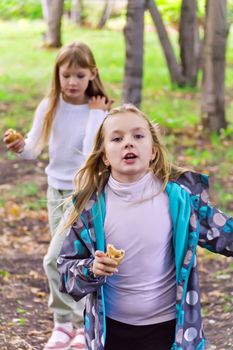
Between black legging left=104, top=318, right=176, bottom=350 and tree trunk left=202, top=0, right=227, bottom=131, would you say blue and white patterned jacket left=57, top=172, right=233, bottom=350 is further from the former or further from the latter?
tree trunk left=202, top=0, right=227, bottom=131

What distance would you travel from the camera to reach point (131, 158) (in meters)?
3.40

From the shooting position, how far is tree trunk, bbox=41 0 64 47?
18.7 meters

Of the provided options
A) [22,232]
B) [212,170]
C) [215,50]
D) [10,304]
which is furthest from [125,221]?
[215,50]

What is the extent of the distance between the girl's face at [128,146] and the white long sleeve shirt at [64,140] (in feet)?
5.76

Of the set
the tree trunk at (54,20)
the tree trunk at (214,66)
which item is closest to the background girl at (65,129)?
the tree trunk at (214,66)

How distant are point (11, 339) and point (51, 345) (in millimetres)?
320

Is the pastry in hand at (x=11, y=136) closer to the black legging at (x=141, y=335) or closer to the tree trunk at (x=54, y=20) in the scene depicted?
the black legging at (x=141, y=335)

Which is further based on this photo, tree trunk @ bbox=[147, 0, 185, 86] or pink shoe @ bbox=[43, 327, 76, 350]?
tree trunk @ bbox=[147, 0, 185, 86]

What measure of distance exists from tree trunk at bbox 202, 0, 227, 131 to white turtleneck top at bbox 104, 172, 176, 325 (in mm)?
8298

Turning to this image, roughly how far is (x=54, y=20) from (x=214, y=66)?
8385mm

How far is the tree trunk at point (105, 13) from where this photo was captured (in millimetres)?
28109

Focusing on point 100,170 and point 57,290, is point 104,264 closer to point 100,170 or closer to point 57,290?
point 100,170

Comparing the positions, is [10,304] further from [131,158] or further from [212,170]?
[212,170]

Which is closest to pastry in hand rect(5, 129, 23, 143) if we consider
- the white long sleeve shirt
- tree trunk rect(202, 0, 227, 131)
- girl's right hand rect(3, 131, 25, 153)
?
girl's right hand rect(3, 131, 25, 153)
